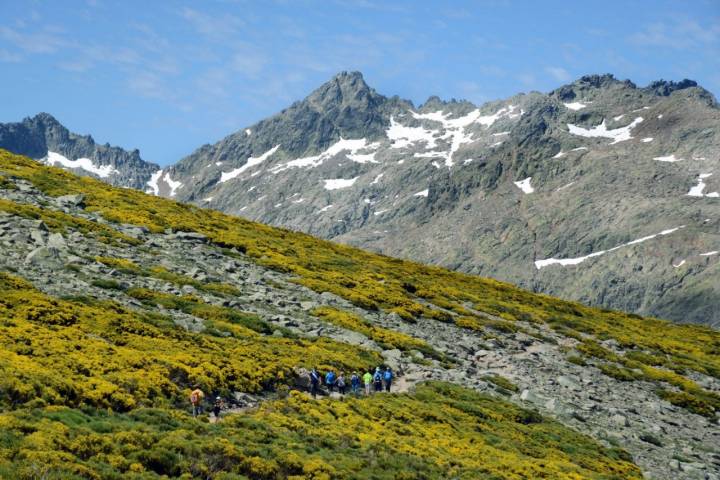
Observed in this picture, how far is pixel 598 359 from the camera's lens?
5559 centimetres

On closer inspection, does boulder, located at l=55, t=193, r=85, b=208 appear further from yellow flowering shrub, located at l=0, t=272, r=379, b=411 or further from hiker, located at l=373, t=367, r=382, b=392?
hiker, located at l=373, t=367, r=382, b=392

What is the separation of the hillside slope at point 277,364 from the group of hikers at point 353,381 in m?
1.13

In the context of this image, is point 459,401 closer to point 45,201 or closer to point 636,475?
point 636,475

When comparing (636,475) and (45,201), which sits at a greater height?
(45,201)

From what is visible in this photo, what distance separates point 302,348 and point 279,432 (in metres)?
13.2

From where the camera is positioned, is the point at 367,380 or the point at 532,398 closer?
the point at 367,380

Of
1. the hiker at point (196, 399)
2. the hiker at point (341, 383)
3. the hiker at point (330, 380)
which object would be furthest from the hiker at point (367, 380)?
the hiker at point (196, 399)

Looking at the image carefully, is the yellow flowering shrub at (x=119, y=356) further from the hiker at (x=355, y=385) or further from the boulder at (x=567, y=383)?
the boulder at (x=567, y=383)

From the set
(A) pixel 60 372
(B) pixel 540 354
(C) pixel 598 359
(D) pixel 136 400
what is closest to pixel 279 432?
(D) pixel 136 400

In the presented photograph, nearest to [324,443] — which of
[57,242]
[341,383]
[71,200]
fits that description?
[341,383]

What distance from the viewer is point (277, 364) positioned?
34.1m

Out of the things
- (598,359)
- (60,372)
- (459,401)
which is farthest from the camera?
(598,359)

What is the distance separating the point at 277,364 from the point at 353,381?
4086 mm

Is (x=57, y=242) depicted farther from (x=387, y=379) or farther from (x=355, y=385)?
(x=387, y=379)
